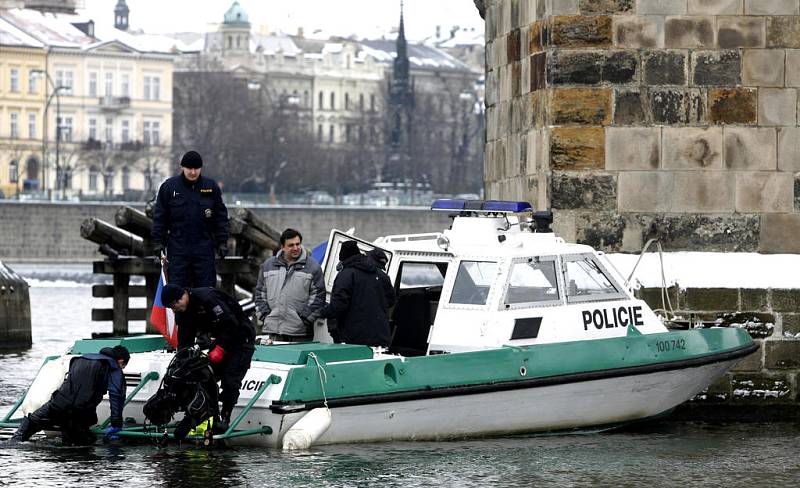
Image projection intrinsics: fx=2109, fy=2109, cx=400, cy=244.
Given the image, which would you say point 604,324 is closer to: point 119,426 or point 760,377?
point 760,377

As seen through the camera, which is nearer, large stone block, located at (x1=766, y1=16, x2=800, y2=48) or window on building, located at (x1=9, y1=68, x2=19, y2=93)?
large stone block, located at (x1=766, y1=16, x2=800, y2=48)

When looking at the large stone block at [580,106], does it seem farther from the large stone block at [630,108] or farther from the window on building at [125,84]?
the window on building at [125,84]

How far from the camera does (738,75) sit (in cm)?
1962

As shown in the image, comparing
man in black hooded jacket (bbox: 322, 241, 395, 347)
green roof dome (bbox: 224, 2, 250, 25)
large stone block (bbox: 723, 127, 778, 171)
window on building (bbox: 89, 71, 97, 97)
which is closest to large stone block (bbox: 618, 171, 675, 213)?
large stone block (bbox: 723, 127, 778, 171)

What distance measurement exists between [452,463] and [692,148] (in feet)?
17.8

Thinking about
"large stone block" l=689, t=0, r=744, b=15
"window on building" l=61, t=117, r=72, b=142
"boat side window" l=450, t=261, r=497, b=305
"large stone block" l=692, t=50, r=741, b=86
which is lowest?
"boat side window" l=450, t=261, r=497, b=305

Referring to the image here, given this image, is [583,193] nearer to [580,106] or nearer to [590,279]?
[580,106]

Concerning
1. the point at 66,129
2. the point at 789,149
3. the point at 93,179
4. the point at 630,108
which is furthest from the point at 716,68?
the point at 66,129

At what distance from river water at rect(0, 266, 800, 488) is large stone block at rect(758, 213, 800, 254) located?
2425 mm

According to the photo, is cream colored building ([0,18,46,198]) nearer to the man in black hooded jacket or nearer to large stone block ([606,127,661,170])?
large stone block ([606,127,661,170])

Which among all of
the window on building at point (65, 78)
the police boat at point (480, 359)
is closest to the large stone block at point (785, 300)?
the police boat at point (480, 359)

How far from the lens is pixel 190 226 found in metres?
17.6

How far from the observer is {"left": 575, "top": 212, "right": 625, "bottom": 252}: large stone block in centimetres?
1961

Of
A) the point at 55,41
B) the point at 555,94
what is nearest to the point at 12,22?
the point at 55,41
